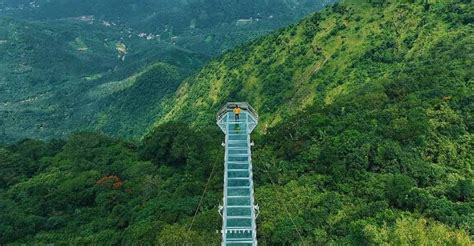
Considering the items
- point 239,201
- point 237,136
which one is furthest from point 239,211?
point 237,136

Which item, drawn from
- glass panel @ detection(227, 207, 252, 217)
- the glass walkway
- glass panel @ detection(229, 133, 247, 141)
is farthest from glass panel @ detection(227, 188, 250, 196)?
glass panel @ detection(229, 133, 247, 141)

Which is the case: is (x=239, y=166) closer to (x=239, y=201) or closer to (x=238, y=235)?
(x=239, y=201)

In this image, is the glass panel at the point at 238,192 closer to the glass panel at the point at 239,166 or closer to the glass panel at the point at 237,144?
the glass panel at the point at 239,166

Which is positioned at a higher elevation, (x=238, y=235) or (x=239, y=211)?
(x=239, y=211)

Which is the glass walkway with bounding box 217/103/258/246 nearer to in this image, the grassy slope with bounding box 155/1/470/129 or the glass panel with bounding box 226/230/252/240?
the glass panel with bounding box 226/230/252/240

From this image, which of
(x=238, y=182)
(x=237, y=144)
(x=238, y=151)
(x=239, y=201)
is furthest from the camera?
(x=237, y=144)

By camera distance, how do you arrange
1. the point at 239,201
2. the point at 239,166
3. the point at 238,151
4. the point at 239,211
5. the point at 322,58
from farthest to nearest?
the point at 322,58 < the point at 238,151 < the point at 239,166 < the point at 239,201 < the point at 239,211

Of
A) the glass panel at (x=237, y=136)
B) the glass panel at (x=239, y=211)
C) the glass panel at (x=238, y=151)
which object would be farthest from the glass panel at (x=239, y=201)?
the glass panel at (x=237, y=136)
